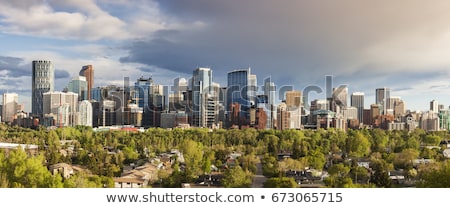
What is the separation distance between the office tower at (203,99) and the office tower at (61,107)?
2.14 m

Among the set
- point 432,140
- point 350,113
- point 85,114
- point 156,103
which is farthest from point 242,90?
point 85,114

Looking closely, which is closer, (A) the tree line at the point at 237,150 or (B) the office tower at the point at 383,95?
(A) the tree line at the point at 237,150

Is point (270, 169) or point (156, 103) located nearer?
point (270, 169)

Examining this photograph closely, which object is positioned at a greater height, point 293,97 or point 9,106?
point 293,97

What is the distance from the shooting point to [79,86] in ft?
22.7

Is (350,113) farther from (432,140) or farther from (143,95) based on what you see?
(143,95)

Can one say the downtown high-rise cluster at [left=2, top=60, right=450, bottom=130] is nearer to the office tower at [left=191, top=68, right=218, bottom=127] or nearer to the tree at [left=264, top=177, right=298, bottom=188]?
the office tower at [left=191, top=68, right=218, bottom=127]

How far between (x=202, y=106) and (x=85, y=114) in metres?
3.25

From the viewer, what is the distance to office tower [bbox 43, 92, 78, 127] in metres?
7.27

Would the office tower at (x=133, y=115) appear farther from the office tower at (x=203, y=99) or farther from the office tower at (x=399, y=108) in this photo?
the office tower at (x=399, y=108)

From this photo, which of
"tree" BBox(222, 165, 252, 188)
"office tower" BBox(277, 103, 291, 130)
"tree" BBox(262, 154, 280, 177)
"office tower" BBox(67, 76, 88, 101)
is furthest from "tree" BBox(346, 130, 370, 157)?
"office tower" BBox(67, 76, 88, 101)

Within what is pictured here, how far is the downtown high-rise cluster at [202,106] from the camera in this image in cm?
598

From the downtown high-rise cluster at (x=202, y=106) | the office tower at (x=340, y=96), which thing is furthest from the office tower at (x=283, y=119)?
the office tower at (x=340, y=96)
